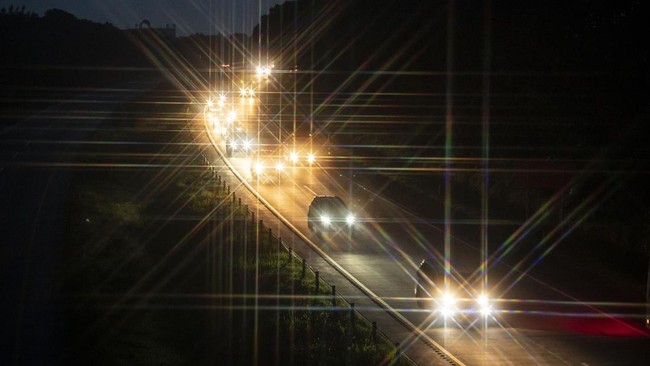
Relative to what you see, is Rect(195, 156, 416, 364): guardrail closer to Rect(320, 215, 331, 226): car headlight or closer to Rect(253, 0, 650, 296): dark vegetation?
Rect(320, 215, 331, 226): car headlight

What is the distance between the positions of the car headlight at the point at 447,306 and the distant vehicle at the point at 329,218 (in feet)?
40.6

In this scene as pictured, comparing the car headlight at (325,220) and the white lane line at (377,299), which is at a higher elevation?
the car headlight at (325,220)

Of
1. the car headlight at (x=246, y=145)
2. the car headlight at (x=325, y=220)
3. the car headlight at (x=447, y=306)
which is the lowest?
the car headlight at (x=447, y=306)

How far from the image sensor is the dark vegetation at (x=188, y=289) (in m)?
17.6

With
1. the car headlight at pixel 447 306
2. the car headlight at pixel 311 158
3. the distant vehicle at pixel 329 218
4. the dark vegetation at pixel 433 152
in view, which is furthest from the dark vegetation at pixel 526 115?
the car headlight at pixel 447 306

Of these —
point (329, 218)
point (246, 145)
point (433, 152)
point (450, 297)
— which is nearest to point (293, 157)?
point (246, 145)

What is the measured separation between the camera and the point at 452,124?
50.8 metres

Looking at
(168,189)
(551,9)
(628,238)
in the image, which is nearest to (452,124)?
(551,9)

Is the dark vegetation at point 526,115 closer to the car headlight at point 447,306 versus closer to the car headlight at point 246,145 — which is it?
the car headlight at point 246,145

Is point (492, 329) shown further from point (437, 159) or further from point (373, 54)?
point (373, 54)

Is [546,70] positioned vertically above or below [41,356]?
above

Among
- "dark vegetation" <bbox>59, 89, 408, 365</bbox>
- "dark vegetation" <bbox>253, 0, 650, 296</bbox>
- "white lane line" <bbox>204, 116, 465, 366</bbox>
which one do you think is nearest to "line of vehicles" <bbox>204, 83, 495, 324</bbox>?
"white lane line" <bbox>204, 116, 465, 366</bbox>

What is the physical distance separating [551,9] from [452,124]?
922 centimetres

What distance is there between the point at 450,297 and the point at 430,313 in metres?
0.67
